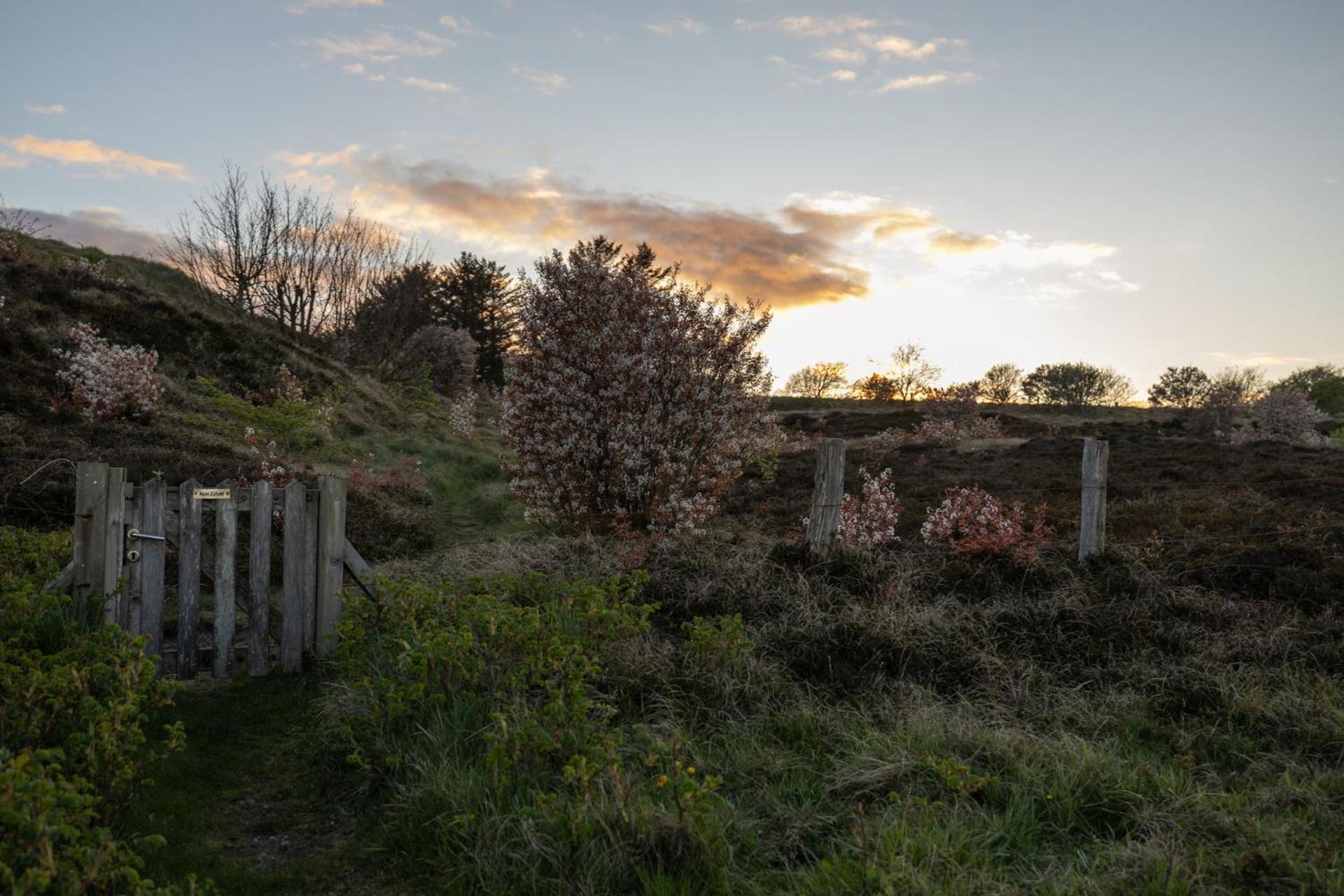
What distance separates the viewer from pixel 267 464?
11078mm

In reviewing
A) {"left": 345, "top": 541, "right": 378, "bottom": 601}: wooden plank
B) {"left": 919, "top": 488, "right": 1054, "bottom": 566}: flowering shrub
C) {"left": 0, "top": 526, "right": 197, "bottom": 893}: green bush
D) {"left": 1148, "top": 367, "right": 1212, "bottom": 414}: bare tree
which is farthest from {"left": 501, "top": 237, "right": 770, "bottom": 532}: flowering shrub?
{"left": 1148, "top": 367, "right": 1212, "bottom": 414}: bare tree


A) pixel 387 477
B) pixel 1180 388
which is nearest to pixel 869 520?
pixel 387 477

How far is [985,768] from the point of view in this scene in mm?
4148

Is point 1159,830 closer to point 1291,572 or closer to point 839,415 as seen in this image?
point 1291,572

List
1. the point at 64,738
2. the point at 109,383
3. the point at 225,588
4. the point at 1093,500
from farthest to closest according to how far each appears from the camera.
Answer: the point at 109,383, the point at 1093,500, the point at 225,588, the point at 64,738

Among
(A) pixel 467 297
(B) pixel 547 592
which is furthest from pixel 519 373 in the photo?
(A) pixel 467 297

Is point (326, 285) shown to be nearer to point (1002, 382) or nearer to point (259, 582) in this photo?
point (259, 582)

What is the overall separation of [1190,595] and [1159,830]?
3827mm

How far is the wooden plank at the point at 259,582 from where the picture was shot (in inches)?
233

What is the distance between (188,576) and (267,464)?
18.7ft

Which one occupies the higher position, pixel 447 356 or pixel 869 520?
pixel 447 356

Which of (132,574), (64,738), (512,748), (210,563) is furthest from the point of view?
(210,563)

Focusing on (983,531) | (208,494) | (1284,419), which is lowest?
(983,531)

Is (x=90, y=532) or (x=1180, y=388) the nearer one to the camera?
(x=90, y=532)
